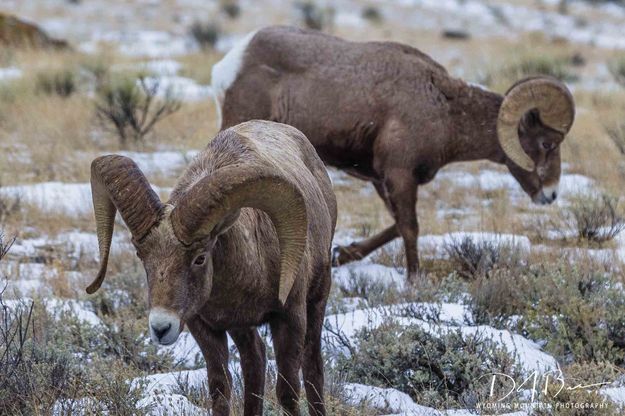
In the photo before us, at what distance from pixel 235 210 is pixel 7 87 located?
10.8 m

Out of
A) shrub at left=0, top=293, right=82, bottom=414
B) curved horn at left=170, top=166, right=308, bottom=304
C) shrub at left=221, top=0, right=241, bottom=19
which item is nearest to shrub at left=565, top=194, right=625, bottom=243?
shrub at left=0, top=293, right=82, bottom=414

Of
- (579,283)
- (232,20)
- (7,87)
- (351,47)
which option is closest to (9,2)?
(232,20)

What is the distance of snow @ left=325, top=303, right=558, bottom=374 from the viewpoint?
5.48 metres

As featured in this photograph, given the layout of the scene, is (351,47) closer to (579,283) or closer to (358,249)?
(358,249)

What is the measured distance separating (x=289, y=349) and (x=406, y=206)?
3500 millimetres

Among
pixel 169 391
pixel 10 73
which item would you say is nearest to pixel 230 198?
pixel 169 391

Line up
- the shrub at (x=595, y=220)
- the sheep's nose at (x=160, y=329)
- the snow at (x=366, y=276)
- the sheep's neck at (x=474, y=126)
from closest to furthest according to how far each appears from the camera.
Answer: the sheep's nose at (x=160, y=329)
the snow at (x=366, y=276)
the sheep's neck at (x=474, y=126)
the shrub at (x=595, y=220)

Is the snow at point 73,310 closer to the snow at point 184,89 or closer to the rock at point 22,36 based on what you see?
the snow at point 184,89

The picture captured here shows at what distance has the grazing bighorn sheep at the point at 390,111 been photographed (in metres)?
7.73

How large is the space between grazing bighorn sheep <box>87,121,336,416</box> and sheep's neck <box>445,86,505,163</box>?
320 centimetres

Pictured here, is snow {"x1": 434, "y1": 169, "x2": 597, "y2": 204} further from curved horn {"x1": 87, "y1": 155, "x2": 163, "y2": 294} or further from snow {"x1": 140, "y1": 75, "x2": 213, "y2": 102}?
curved horn {"x1": 87, "y1": 155, "x2": 163, "y2": 294}

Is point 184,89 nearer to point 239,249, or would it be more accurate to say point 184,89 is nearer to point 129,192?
point 239,249

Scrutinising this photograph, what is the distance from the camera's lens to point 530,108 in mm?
7836

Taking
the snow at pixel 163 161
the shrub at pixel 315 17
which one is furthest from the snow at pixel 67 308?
the shrub at pixel 315 17
